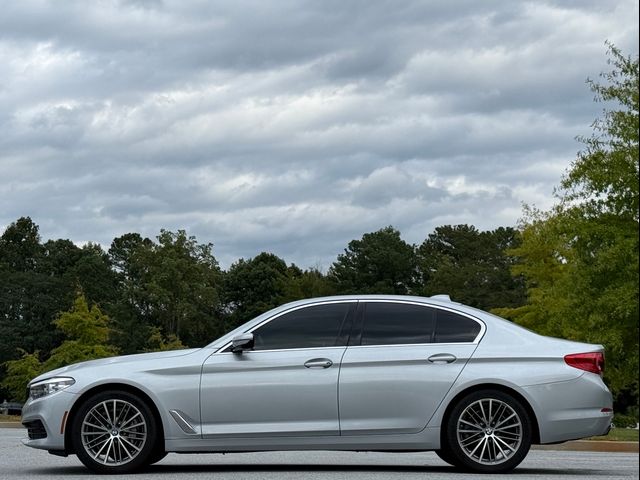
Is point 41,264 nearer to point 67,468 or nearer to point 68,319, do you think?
point 68,319

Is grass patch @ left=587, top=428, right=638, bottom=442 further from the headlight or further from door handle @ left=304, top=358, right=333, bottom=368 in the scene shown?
the headlight

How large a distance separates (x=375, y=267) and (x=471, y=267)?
7.54 metres

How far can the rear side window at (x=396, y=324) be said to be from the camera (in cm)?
1063

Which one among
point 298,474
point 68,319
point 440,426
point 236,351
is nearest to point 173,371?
point 236,351

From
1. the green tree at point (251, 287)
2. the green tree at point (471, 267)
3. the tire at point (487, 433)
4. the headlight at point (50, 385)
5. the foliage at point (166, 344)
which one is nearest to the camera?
the tire at point (487, 433)

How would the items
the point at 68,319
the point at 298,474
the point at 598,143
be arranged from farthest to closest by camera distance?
the point at 68,319 → the point at 598,143 → the point at 298,474

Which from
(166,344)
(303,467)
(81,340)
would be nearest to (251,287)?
(166,344)

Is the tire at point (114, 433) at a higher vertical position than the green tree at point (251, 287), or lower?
lower

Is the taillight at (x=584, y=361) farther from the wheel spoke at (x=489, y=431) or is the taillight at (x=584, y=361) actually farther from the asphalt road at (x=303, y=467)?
the asphalt road at (x=303, y=467)

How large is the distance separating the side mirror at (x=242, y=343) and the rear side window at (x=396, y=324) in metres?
1.01

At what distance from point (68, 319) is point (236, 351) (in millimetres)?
42124

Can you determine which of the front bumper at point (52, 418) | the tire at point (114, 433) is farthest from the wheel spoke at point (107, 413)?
the front bumper at point (52, 418)

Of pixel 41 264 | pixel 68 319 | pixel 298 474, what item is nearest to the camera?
Result: pixel 298 474

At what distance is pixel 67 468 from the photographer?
11.1 metres
